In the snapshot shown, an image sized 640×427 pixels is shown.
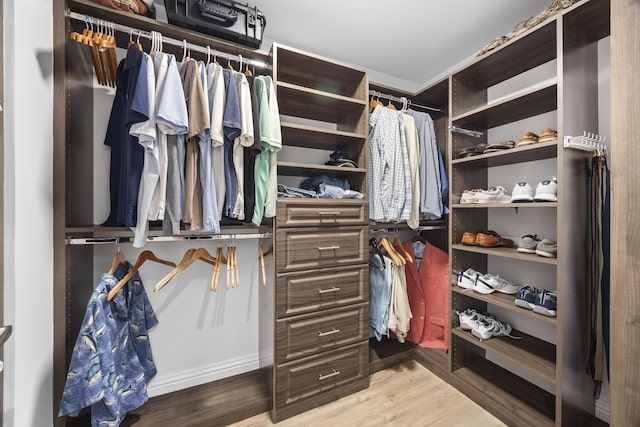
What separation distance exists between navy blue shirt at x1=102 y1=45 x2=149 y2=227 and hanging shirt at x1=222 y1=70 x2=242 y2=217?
0.35m

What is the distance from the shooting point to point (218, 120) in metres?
1.32

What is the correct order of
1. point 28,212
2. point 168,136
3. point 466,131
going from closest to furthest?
point 28,212 → point 168,136 → point 466,131

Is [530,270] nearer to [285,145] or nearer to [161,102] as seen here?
[285,145]

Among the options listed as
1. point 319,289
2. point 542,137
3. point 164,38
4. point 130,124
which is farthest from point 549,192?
point 164,38

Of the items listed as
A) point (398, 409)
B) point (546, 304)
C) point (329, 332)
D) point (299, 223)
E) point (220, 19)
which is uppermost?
point (220, 19)

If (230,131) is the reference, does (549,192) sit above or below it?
below

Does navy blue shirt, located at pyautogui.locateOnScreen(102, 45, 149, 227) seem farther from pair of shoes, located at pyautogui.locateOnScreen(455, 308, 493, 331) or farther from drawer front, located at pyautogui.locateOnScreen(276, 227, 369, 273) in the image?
pair of shoes, located at pyautogui.locateOnScreen(455, 308, 493, 331)

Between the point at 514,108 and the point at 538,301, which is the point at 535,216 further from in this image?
the point at 514,108

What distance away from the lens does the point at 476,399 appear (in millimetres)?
1646

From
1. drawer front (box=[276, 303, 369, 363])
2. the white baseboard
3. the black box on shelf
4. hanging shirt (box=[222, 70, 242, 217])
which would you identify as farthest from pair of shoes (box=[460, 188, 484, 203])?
the white baseboard

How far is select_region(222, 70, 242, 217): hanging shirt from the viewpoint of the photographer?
1.33 metres

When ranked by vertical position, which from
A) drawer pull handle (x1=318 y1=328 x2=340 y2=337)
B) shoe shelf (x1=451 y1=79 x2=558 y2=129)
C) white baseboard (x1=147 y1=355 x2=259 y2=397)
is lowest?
white baseboard (x1=147 y1=355 x2=259 y2=397)

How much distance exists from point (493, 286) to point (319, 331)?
118cm

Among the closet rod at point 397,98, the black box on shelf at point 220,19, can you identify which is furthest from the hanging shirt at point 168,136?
the closet rod at point 397,98
